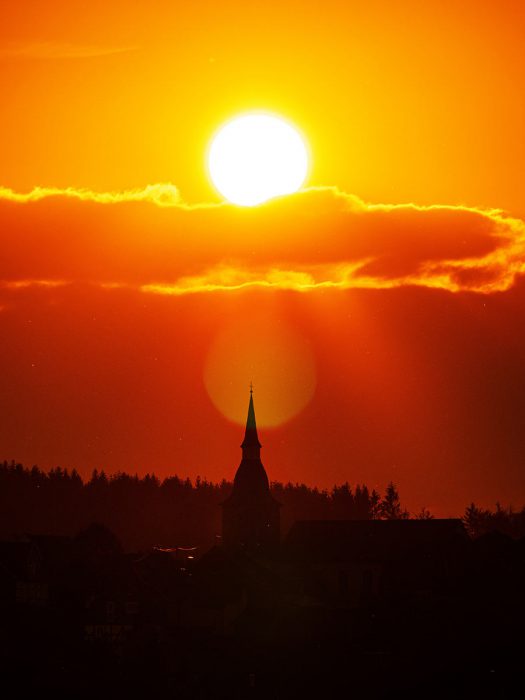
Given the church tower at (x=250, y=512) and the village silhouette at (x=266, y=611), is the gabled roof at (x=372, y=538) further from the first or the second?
the church tower at (x=250, y=512)

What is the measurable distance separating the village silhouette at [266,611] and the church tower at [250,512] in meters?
0.16

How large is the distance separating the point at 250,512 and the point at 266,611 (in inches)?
1283

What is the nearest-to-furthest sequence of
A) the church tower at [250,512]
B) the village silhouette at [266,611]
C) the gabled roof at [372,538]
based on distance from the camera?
the village silhouette at [266,611]
the gabled roof at [372,538]
the church tower at [250,512]

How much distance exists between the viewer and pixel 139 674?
89.6 metres

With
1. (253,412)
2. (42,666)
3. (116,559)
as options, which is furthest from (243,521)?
(42,666)

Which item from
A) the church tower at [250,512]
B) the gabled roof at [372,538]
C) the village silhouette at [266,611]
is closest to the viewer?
the village silhouette at [266,611]

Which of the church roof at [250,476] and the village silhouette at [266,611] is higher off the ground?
the church roof at [250,476]

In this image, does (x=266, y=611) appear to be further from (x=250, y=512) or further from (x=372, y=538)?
(x=250, y=512)

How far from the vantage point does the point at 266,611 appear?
113 m

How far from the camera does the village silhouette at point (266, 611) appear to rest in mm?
88625

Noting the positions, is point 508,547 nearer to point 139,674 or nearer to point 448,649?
point 448,649

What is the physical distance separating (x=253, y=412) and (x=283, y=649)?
59336 mm

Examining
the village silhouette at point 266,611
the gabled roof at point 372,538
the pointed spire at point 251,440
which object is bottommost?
the village silhouette at point 266,611

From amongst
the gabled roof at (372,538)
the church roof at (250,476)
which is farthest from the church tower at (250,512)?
the gabled roof at (372,538)
